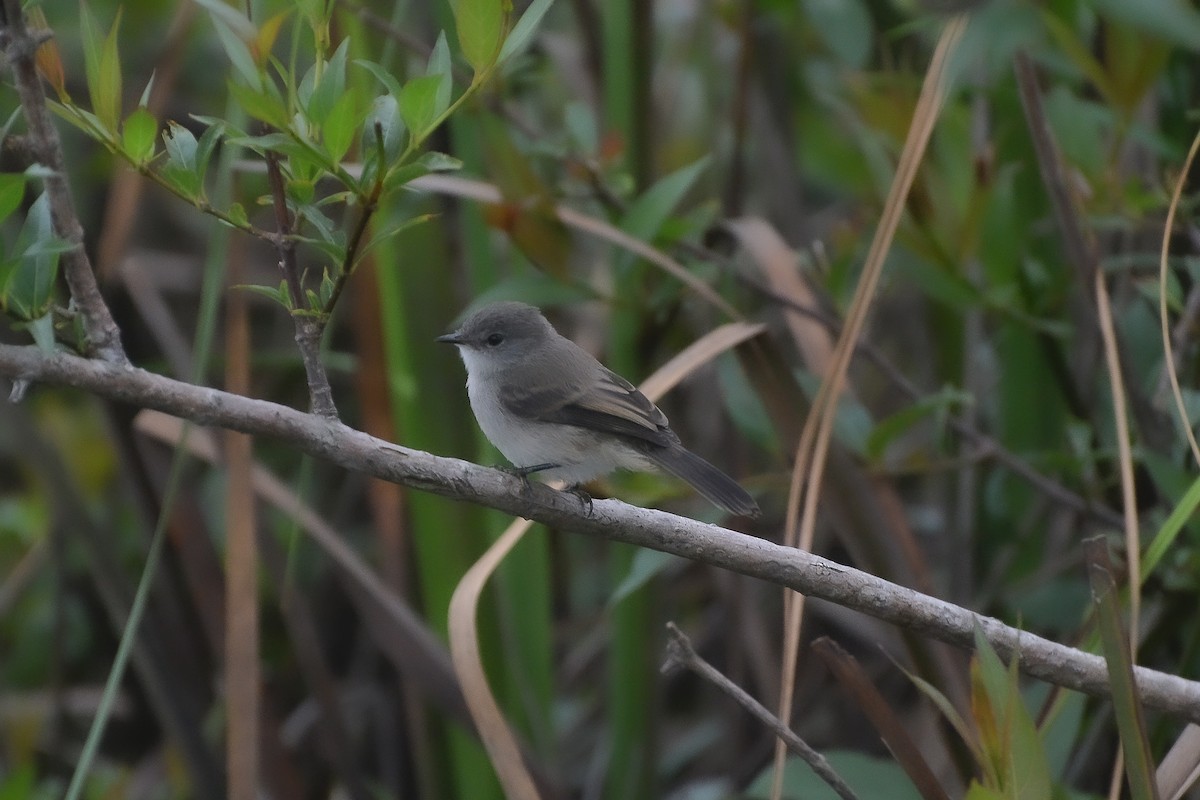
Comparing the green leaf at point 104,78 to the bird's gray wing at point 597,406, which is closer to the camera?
the green leaf at point 104,78

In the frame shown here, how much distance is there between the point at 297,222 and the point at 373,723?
2683mm

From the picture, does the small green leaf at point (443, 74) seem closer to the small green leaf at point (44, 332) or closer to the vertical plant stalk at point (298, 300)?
the vertical plant stalk at point (298, 300)

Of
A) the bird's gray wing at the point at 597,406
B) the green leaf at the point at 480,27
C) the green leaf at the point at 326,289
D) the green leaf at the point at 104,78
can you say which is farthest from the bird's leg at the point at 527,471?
the green leaf at the point at 104,78

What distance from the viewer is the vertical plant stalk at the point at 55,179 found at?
1.47m

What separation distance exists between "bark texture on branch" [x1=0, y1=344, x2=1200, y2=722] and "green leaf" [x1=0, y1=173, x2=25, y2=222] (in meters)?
0.18

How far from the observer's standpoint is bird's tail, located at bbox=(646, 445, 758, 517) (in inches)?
93.0

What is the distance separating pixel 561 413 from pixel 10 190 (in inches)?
54.3

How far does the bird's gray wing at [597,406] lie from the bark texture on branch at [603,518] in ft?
2.04

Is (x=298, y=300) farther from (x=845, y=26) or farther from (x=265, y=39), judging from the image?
(x=845, y=26)

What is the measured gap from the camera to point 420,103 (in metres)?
1.50

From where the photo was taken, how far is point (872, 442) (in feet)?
9.00

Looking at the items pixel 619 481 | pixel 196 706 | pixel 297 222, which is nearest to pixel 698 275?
pixel 619 481

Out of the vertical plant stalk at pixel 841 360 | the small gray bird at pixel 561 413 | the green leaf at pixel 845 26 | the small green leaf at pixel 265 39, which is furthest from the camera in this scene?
the green leaf at pixel 845 26

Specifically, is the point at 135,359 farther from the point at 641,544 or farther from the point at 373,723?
the point at 641,544
